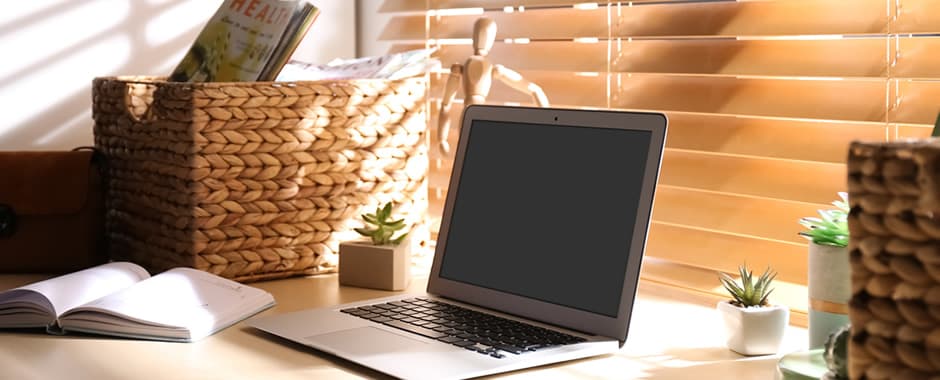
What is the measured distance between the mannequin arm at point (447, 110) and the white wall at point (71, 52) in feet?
1.84

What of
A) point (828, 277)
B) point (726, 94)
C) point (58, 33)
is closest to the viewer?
point (828, 277)

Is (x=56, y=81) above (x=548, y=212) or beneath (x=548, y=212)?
above

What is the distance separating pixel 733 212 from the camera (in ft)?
4.88

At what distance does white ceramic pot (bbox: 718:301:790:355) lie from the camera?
1.17 meters

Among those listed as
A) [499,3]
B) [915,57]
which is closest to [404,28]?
[499,3]

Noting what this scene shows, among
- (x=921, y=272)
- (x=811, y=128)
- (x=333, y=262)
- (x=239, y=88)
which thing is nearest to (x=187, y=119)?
(x=239, y=88)

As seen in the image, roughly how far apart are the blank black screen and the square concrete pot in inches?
5.1

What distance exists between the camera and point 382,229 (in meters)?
1.58

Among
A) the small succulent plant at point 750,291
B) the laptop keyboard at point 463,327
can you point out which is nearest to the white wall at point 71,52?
the laptop keyboard at point 463,327

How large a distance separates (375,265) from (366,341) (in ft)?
1.22

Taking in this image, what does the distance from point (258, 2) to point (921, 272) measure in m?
1.23

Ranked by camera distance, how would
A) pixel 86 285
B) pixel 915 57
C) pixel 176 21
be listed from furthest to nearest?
pixel 176 21 → pixel 86 285 → pixel 915 57

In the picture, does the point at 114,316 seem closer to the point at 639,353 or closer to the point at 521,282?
the point at 521,282

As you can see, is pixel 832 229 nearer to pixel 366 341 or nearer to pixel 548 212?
pixel 548 212
